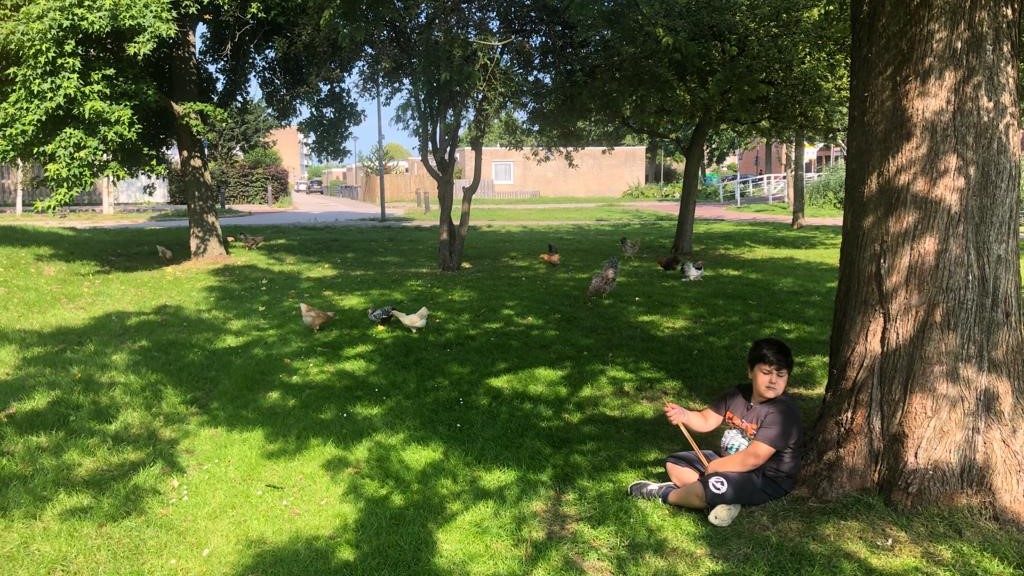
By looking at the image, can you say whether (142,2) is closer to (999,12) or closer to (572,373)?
(572,373)

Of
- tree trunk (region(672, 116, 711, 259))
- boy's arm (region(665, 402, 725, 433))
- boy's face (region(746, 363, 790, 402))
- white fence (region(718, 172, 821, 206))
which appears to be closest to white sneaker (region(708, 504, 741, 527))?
boy's arm (region(665, 402, 725, 433))

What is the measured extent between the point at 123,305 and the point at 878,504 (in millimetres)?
9050

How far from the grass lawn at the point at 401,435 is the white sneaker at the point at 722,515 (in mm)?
58

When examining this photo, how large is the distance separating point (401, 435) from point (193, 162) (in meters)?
11.2

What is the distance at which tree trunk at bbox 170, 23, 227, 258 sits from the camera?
13.1m

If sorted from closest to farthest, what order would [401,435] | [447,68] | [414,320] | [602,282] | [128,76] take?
1. [401,435]
2. [414,320]
3. [602,282]
4. [447,68]
5. [128,76]

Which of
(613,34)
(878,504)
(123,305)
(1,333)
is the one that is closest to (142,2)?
(123,305)

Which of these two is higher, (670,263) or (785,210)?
(785,210)

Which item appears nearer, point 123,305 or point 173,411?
point 173,411

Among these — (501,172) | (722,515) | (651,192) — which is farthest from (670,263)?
(501,172)

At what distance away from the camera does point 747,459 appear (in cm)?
353

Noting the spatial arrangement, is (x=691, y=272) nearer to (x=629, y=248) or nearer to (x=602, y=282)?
(x=602, y=282)

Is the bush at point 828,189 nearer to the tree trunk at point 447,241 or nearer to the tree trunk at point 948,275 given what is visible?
the tree trunk at point 447,241

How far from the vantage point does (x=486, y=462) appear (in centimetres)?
429
